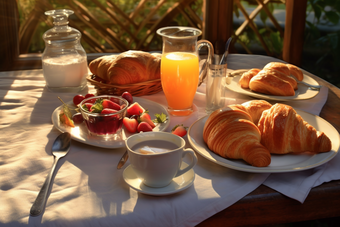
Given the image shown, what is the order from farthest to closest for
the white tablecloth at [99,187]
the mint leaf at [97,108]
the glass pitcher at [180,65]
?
the glass pitcher at [180,65] → the mint leaf at [97,108] → the white tablecloth at [99,187]

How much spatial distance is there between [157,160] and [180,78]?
1.40 ft

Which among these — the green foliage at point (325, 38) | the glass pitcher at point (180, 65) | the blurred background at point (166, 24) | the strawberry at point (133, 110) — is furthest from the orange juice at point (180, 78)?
the green foliage at point (325, 38)

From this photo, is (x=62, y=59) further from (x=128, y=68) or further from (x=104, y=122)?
(x=104, y=122)

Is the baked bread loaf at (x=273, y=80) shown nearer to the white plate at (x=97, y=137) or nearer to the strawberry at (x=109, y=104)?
the white plate at (x=97, y=137)

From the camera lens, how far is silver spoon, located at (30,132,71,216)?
525 millimetres

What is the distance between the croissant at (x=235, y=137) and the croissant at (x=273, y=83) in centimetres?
31

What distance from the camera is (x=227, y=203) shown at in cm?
56

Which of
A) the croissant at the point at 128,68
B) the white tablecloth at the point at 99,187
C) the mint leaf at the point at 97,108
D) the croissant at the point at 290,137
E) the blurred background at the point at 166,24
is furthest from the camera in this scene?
the blurred background at the point at 166,24

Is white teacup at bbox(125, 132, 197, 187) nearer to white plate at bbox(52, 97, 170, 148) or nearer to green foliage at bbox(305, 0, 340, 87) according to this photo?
white plate at bbox(52, 97, 170, 148)

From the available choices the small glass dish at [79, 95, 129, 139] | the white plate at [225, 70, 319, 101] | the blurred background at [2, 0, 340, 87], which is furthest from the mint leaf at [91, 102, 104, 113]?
the blurred background at [2, 0, 340, 87]

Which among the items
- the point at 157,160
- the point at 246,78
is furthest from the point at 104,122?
the point at 246,78

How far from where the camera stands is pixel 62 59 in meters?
1.09

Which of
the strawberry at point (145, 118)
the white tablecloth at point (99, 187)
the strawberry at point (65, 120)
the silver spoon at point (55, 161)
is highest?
the strawberry at point (145, 118)

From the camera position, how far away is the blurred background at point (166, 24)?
94.3 inches
